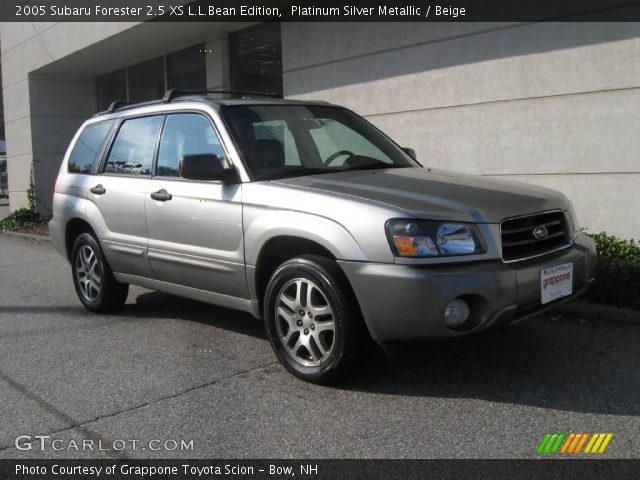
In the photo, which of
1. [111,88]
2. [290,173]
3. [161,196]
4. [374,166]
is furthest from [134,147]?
[111,88]

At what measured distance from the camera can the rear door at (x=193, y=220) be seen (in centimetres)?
461

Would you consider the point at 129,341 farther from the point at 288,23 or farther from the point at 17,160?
the point at 17,160

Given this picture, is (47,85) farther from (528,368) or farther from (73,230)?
(528,368)

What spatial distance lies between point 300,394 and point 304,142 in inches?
75.1

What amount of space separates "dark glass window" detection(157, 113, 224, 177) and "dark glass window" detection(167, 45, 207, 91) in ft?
24.6

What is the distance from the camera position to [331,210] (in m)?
3.96

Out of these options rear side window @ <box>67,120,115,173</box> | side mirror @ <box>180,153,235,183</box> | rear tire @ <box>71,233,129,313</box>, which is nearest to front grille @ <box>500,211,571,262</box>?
side mirror @ <box>180,153,235,183</box>

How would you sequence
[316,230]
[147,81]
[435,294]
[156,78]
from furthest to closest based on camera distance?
[147,81] < [156,78] < [316,230] < [435,294]

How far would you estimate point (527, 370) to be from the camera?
4.32 meters

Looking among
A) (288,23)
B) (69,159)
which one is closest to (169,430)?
(69,159)

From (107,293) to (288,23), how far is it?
5.78 m

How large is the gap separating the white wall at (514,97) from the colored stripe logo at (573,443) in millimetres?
4110

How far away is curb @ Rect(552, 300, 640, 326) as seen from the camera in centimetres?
552

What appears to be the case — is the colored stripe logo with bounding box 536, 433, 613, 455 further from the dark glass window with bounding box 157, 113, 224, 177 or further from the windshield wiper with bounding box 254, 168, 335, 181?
the dark glass window with bounding box 157, 113, 224, 177
